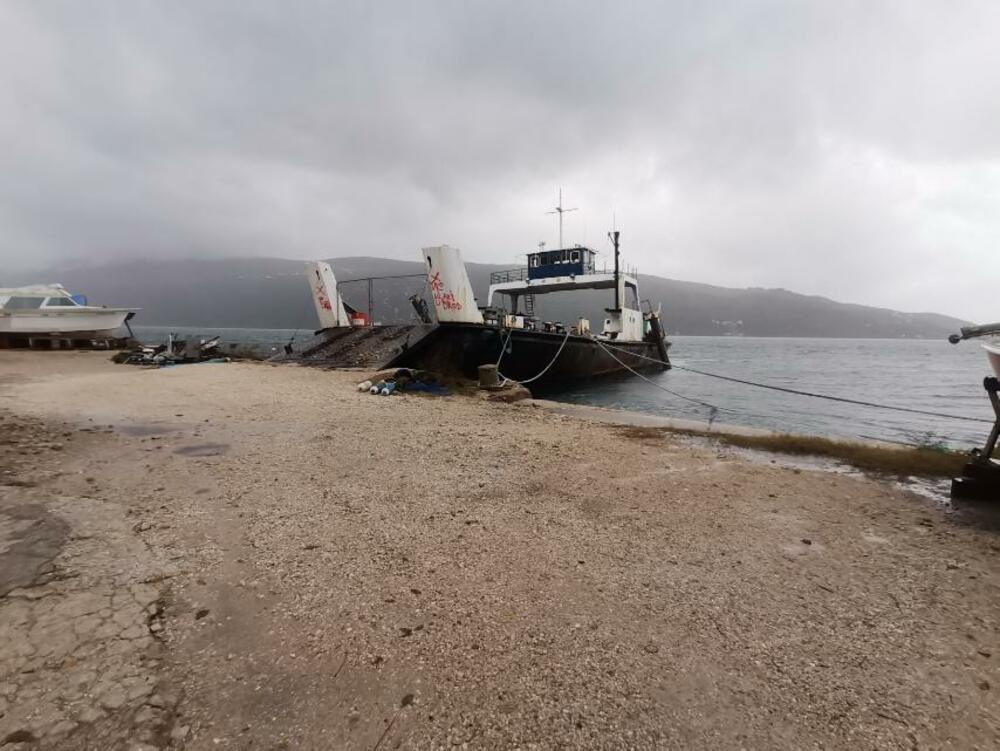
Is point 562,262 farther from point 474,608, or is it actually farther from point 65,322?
point 65,322

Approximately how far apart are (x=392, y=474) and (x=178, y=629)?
2.89 meters

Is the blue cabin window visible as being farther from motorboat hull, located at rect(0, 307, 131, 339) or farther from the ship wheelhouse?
motorboat hull, located at rect(0, 307, 131, 339)

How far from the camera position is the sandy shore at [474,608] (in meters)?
1.93

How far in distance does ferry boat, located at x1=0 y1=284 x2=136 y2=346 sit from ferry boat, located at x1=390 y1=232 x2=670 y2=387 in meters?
21.4

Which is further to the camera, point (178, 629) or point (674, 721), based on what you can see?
point (178, 629)

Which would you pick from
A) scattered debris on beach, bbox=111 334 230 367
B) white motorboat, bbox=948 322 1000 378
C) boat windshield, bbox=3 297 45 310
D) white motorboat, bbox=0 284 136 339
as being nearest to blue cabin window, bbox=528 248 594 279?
scattered debris on beach, bbox=111 334 230 367

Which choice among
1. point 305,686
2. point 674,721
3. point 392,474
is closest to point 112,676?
point 305,686

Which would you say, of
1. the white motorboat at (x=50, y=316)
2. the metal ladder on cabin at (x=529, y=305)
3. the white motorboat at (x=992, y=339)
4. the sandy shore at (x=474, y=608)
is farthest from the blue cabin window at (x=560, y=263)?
the white motorboat at (x=50, y=316)

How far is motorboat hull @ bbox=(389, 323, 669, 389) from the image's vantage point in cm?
1617

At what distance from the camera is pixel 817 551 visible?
365 centimetres

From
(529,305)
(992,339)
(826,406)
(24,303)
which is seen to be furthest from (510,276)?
(24,303)

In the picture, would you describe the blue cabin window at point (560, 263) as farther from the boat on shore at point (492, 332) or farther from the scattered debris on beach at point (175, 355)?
the scattered debris on beach at point (175, 355)

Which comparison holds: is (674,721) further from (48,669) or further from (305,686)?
(48,669)

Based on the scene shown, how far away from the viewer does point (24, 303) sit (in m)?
23.9
